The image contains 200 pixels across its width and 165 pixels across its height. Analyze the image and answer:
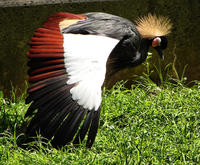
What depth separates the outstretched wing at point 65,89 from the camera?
8.33ft

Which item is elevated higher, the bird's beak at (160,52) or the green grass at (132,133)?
the bird's beak at (160,52)

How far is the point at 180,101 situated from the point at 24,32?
4.81ft

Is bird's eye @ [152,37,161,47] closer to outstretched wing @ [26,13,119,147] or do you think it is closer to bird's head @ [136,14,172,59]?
bird's head @ [136,14,172,59]

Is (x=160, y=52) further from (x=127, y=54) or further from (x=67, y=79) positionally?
(x=67, y=79)

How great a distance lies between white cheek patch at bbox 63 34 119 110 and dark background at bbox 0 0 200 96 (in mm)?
850

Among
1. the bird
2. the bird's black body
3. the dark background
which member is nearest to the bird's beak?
the bird's black body

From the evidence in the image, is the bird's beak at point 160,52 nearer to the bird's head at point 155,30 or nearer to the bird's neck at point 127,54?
the bird's head at point 155,30

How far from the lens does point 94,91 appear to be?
2.61 metres

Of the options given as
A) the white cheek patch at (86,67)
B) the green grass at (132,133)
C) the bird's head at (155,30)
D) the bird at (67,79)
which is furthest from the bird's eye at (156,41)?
the white cheek patch at (86,67)

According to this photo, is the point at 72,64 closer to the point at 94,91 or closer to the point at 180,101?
the point at 94,91

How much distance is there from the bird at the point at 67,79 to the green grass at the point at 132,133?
0.41ft

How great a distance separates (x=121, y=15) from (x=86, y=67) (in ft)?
4.79

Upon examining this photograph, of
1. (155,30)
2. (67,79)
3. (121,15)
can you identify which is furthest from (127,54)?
(67,79)

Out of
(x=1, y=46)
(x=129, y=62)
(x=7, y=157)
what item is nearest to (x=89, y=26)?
(x=129, y=62)
